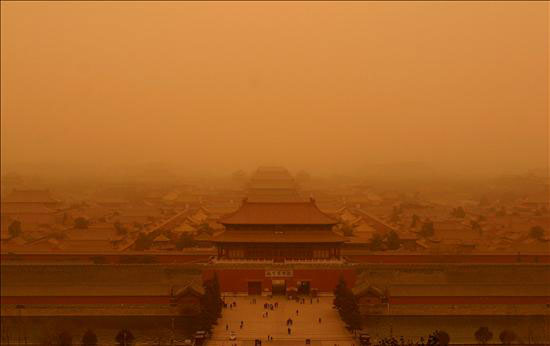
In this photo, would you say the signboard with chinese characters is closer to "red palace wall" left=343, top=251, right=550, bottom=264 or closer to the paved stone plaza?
the paved stone plaza

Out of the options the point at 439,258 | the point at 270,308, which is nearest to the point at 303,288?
the point at 270,308

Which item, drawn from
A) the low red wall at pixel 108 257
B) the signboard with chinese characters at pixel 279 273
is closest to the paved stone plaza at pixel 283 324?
the signboard with chinese characters at pixel 279 273

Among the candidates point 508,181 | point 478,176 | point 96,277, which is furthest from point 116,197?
point 96,277

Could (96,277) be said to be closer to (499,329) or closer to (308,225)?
(308,225)

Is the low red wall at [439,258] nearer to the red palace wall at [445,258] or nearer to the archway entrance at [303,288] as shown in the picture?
the red palace wall at [445,258]

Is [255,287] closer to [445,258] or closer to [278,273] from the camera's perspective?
[278,273]

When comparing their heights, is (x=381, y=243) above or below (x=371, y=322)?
above
